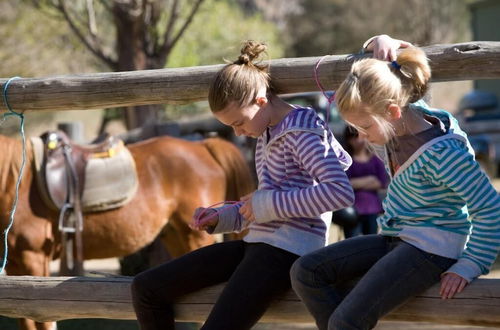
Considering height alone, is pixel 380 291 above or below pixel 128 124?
above

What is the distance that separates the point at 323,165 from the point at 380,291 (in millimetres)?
442

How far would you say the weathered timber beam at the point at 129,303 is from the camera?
2551 millimetres

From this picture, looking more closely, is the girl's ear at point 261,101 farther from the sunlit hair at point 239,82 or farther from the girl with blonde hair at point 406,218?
the girl with blonde hair at point 406,218

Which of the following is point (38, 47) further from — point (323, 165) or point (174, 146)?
point (323, 165)

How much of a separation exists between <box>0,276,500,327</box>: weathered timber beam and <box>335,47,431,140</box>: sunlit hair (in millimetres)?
564

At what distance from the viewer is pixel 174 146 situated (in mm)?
5930

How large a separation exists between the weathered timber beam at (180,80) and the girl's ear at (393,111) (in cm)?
47

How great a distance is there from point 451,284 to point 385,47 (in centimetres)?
82

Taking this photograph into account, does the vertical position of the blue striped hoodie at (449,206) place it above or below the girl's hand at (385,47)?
below

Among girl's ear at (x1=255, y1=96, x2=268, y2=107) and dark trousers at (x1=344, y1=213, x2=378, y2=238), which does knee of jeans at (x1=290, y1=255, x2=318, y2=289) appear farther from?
dark trousers at (x1=344, y1=213, x2=378, y2=238)

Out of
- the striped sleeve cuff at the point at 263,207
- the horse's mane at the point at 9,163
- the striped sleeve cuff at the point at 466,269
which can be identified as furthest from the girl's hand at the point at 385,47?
the horse's mane at the point at 9,163

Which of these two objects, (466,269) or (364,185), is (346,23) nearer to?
(364,185)

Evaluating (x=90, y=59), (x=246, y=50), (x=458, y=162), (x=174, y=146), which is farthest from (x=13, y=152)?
(x=90, y=59)

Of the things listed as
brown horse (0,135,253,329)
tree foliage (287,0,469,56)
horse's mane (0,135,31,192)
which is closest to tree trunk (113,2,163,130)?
brown horse (0,135,253,329)
